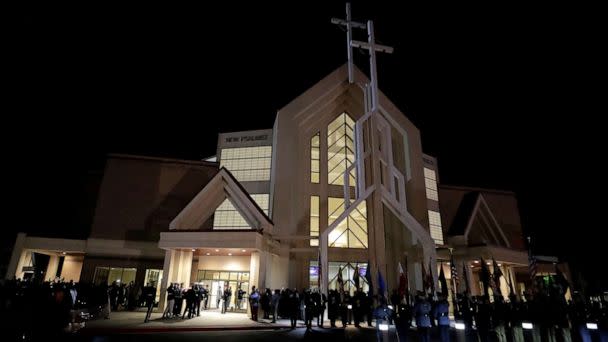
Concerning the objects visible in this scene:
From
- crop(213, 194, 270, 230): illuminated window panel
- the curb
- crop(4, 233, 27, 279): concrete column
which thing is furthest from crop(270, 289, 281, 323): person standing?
crop(4, 233, 27, 279): concrete column

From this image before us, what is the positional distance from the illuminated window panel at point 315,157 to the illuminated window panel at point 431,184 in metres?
10.7

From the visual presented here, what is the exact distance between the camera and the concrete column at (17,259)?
24375mm

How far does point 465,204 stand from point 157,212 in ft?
85.4

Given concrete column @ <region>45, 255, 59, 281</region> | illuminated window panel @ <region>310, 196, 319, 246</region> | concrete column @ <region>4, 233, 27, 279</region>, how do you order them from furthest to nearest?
concrete column @ <region>45, 255, 59, 281</region>
illuminated window panel @ <region>310, 196, 319, 246</region>
concrete column @ <region>4, 233, 27, 279</region>

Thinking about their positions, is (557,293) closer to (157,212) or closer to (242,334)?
(242,334)

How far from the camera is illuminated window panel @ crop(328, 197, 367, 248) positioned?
26234 mm

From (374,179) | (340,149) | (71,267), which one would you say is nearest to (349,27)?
(340,149)

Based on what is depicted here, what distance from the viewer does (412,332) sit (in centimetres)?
1631

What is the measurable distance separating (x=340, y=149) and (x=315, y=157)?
7.28 feet

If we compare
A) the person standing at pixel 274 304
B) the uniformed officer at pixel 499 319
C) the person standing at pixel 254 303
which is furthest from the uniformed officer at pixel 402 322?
the person standing at pixel 254 303

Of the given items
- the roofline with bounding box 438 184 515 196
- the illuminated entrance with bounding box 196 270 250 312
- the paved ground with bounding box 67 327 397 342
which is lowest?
the paved ground with bounding box 67 327 397 342

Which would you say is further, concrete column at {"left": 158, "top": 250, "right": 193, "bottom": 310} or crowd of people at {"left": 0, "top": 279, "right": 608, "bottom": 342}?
concrete column at {"left": 158, "top": 250, "right": 193, "bottom": 310}

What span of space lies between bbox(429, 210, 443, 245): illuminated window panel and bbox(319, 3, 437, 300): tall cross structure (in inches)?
204

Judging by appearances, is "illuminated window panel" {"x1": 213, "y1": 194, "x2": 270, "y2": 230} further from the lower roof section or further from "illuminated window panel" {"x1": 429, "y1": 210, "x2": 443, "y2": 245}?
"illuminated window panel" {"x1": 429, "y1": 210, "x2": 443, "y2": 245}
